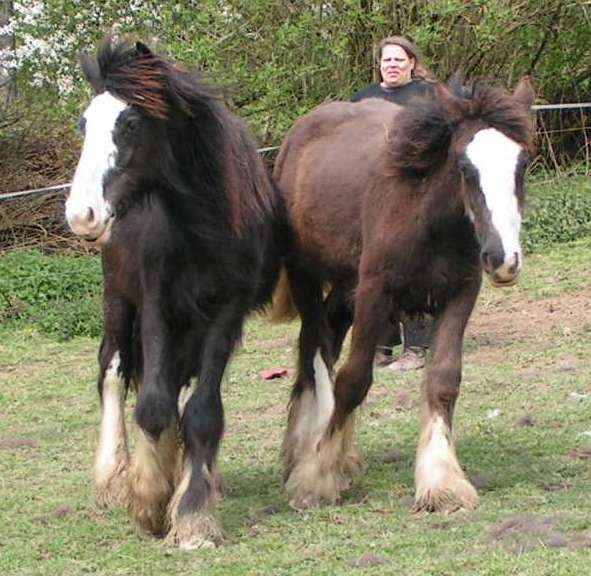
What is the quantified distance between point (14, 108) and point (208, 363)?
996cm

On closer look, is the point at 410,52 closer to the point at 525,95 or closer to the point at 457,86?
the point at 457,86

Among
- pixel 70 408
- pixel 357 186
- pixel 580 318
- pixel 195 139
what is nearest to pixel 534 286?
pixel 580 318

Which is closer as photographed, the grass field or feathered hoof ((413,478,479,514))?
the grass field

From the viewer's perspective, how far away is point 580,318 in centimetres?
1103

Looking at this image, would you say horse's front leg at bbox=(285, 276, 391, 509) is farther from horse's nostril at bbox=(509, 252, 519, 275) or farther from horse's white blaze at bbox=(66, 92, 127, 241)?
horse's white blaze at bbox=(66, 92, 127, 241)

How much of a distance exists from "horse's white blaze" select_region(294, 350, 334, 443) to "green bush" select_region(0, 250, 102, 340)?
5221 mm

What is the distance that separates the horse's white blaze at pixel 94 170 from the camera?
18.1 feet

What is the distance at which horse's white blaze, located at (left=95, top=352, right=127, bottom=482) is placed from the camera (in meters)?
6.99

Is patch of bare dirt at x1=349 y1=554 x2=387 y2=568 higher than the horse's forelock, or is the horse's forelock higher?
the horse's forelock

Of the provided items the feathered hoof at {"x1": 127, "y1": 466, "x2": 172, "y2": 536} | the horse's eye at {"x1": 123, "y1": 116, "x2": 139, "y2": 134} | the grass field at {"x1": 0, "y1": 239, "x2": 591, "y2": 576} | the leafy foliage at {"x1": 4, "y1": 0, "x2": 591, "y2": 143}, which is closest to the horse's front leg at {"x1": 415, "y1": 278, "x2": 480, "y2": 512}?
the grass field at {"x1": 0, "y1": 239, "x2": 591, "y2": 576}

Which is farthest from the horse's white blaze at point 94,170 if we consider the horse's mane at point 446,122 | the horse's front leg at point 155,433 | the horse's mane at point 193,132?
the horse's mane at point 446,122

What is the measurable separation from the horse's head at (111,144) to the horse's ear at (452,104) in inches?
54.0

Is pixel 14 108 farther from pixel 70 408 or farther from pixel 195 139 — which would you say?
pixel 195 139

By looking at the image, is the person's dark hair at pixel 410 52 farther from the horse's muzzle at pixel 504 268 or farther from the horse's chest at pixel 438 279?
the horse's muzzle at pixel 504 268
